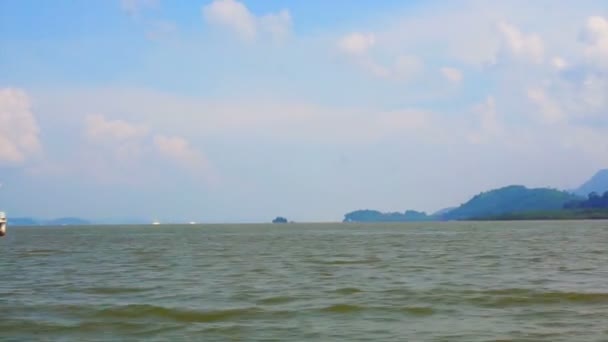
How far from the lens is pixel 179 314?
30.5 meters

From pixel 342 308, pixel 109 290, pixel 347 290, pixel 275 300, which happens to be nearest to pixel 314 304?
pixel 342 308

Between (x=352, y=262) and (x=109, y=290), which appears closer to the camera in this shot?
(x=109, y=290)

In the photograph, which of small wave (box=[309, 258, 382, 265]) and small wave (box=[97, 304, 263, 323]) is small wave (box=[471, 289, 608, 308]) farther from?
small wave (box=[309, 258, 382, 265])

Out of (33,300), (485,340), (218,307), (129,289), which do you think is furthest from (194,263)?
(485,340)

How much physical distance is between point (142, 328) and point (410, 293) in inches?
556

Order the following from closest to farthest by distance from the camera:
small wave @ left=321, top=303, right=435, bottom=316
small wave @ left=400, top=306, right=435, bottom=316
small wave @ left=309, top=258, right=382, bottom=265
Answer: small wave @ left=400, top=306, right=435, bottom=316, small wave @ left=321, top=303, right=435, bottom=316, small wave @ left=309, top=258, right=382, bottom=265

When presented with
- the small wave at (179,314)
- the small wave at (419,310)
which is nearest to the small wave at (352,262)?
the small wave at (419,310)

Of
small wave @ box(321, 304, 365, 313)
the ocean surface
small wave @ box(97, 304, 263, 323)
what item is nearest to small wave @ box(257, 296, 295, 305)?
the ocean surface

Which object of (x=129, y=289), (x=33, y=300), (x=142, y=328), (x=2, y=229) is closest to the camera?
(x=142, y=328)

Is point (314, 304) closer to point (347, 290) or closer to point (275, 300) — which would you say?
point (275, 300)

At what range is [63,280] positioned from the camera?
153 ft

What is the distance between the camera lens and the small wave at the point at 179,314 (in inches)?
1161

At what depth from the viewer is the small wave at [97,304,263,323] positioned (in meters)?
29.5

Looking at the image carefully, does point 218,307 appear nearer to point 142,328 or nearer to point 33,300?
point 142,328
